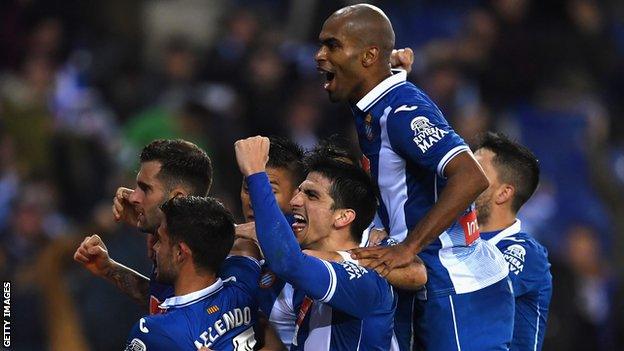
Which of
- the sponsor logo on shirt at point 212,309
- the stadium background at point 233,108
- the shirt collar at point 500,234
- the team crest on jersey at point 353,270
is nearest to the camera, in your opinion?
the team crest on jersey at point 353,270

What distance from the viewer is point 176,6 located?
13656 mm

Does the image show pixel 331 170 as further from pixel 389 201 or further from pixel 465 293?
pixel 465 293

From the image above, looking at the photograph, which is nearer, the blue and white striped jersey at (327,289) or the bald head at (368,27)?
the blue and white striped jersey at (327,289)

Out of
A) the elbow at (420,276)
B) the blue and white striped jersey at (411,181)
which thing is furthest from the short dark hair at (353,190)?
the elbow at (420,276)

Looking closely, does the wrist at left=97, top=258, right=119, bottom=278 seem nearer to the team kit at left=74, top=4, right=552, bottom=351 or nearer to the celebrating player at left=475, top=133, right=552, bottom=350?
the team kit at left=74, top=4, right=552, bottom=351

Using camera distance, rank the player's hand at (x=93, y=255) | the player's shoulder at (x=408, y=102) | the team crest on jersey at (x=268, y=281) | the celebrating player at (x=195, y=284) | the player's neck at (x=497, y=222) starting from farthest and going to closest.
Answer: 1. the player's neck at (x=497, y=222)
2. the player's hand at (x=93, y=255)
3. the team crest on jersey at (x=268, y=281)
4. the player's shoulder at (x=408, y=102)
5. the celebrating player at (x=195, y=284)

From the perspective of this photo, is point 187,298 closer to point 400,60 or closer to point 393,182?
point 393,182

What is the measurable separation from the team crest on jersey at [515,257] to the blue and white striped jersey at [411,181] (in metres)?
0.44

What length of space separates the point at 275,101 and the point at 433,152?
6.87 metres

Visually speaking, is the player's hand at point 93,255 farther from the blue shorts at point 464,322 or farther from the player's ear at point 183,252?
the blue shorts at point 464,322

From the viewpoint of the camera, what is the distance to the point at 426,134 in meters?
5.56

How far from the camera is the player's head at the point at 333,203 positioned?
5.66 meters

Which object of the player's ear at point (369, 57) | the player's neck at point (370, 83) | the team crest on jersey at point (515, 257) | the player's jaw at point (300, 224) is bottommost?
the team crest on jersey at point (515, 257)

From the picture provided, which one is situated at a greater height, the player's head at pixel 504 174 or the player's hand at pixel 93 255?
the player's head at pixel 504 174
